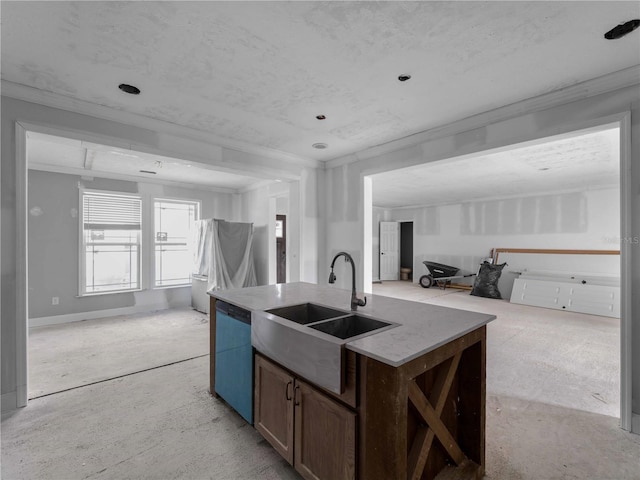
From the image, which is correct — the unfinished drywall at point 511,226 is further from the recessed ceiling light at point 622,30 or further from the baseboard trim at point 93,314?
the baseboard trim at point 93,314

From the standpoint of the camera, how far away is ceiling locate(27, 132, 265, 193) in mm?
3787

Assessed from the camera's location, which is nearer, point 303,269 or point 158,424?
point 158,424

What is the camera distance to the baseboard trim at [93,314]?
466 cm

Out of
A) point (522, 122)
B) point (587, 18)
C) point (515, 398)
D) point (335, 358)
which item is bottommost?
point (515, 398)

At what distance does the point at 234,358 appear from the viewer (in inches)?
87.8

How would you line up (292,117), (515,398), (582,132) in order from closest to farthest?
1. (582,132)
2. (515,398)
3. (292,117)

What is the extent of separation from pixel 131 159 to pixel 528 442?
548cm

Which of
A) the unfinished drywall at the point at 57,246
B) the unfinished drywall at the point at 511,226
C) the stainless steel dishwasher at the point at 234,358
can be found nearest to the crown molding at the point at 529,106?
the stainless steel dishwasher at the point at 234,358

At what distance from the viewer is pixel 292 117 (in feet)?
9.67

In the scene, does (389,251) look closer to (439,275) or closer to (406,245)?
(406,245)

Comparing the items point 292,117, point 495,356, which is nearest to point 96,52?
point 292,117

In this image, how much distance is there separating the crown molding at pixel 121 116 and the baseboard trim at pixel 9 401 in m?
2.40

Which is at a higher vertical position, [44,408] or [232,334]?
[232,334]

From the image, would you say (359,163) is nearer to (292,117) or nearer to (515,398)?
(292,117)
